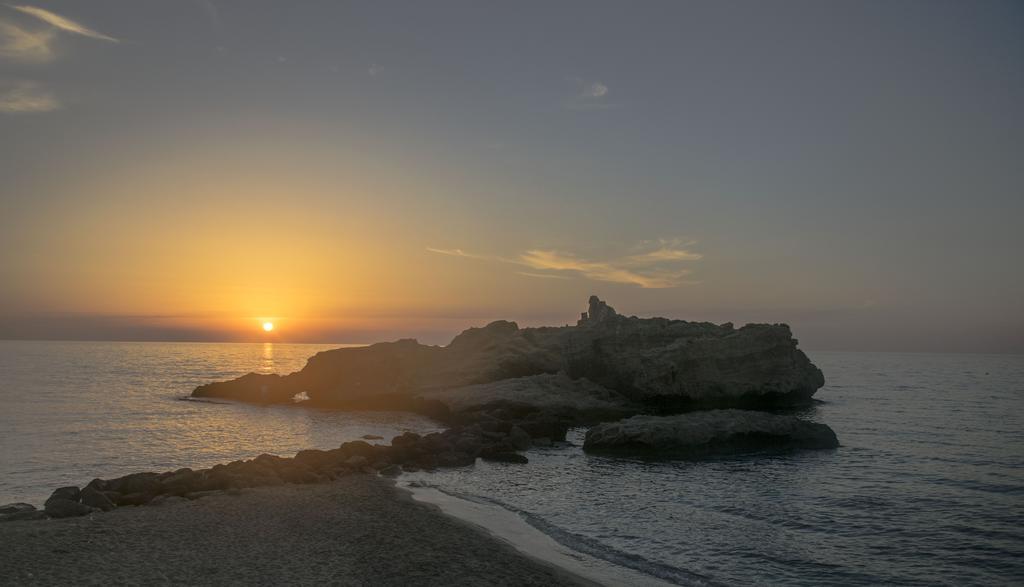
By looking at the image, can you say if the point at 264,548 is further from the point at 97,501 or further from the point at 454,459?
the point at 454,459

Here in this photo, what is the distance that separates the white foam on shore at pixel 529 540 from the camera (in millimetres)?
17219

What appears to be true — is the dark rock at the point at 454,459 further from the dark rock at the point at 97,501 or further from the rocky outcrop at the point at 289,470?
the dark rock at the point at 97,501

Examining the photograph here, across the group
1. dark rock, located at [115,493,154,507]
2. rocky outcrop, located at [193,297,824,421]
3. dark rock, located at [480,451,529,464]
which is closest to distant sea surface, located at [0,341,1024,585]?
dark rock, located at [480,451,529,464]

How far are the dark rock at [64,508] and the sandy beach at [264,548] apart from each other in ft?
2.14

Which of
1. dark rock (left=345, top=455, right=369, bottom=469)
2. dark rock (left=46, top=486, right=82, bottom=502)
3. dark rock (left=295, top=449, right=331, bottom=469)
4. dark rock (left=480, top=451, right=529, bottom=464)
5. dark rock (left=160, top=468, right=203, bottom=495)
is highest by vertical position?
dark rock (left=46, top=486, right=82, bottom=502)

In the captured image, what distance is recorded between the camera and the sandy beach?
1550cm

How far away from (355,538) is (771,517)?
15.6 meters

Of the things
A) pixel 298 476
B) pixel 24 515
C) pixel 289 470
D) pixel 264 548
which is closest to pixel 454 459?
pixel 298 476

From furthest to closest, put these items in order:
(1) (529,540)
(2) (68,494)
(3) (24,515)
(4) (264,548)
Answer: (2) (68,494) → (3) (24,515) → (1) (529,540) → (4) (264,548)

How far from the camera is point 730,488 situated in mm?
28750

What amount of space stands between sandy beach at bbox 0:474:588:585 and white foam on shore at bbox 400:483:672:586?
75 cm

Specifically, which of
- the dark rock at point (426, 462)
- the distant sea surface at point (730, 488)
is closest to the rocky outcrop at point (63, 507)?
the distant sea surface at point (730, 488)

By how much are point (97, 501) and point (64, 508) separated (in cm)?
140

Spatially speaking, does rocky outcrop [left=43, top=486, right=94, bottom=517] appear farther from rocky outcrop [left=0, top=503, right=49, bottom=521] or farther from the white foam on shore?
the white foam on shore
